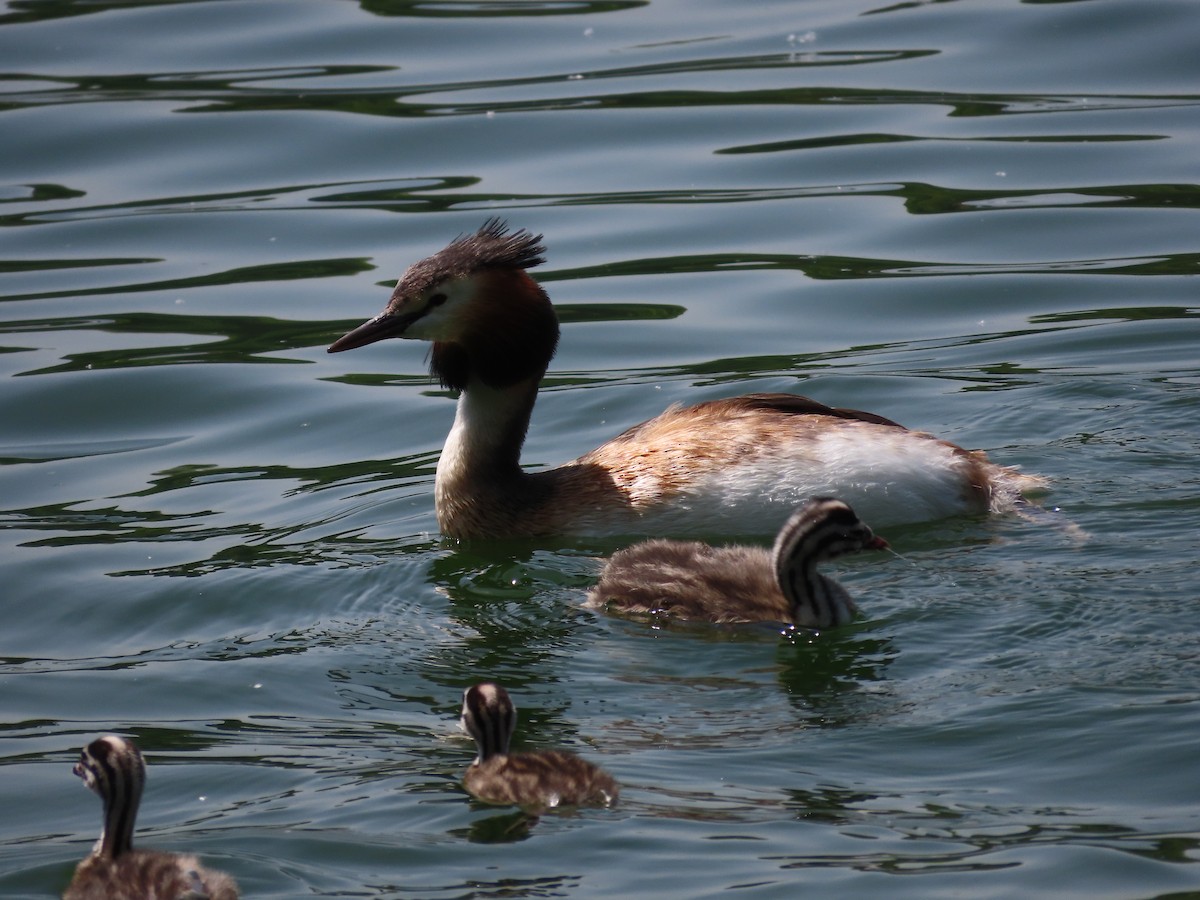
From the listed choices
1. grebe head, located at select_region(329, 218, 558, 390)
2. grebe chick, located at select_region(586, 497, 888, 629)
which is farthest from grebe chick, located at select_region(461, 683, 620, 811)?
grebe head, located at select_region(329, 218, 558, 390)

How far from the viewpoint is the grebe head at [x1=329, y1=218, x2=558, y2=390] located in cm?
955

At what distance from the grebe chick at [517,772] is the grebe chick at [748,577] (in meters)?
1.63

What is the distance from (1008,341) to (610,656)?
521cm

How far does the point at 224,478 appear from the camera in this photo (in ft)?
36.4

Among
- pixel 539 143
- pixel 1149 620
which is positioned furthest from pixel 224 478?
pixel 539 143

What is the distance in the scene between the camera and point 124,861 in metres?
5.86

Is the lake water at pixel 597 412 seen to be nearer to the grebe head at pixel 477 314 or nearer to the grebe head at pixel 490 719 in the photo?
the grebe head at pixel 490 719

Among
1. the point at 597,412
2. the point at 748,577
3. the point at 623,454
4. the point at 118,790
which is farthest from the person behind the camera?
the point at 597,412

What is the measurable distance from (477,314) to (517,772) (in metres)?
3.77

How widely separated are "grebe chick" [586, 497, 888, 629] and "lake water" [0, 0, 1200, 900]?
0.14m

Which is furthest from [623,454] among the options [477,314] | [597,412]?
[597,412]

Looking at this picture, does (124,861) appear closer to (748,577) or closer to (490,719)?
(490,719)

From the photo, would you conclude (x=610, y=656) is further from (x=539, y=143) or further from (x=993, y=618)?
(x=539, y=143)

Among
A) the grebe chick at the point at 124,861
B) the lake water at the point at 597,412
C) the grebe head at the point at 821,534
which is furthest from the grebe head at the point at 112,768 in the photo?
the grebe head at the point at 821,534
